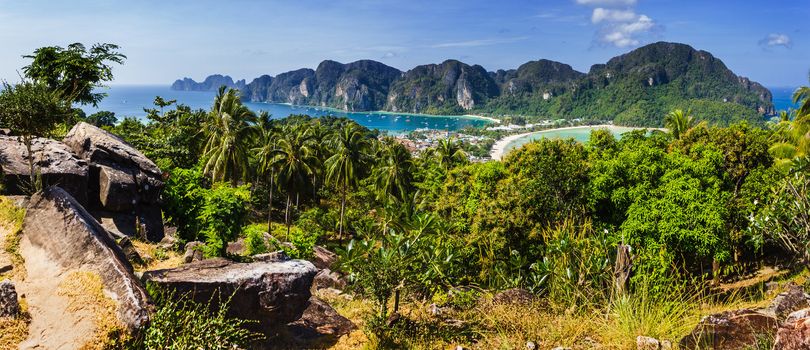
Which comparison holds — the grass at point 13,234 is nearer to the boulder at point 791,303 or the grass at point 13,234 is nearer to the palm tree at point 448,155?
the boulder at point 791,303

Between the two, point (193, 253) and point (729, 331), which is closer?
point (729, 331)

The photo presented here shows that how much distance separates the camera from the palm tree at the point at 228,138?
958 inches

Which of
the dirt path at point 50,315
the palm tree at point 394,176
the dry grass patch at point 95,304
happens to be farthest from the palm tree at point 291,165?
the dry grass patch at point 95,304

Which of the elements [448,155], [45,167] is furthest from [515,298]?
[448,155]

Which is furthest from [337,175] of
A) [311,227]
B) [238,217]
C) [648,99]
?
[648,99]

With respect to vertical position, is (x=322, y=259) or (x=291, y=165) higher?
(x=291, y=165)

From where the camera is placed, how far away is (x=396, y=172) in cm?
3300

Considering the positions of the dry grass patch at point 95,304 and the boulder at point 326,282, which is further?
the boulder at point 326,282

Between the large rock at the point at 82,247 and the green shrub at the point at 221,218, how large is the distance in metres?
2.82

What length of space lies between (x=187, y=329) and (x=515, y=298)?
13.8 ft

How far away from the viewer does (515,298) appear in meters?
6.34

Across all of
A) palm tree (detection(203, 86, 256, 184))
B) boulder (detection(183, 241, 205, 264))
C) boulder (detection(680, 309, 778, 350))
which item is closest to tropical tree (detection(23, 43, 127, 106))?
palm tree (detection(203, 86, 256, 184))

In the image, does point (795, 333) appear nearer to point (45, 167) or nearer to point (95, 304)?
point (95, 304)

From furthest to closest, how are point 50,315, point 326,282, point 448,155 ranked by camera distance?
point 448,155 < point 326,282 < point 50,315
